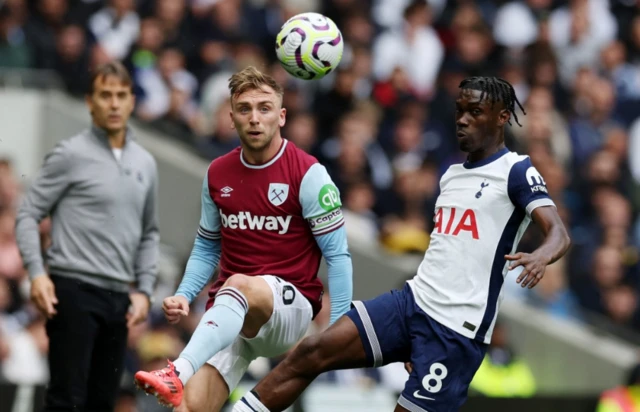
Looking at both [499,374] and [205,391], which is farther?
[499,374]

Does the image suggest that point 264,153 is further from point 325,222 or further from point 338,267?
point 338,267

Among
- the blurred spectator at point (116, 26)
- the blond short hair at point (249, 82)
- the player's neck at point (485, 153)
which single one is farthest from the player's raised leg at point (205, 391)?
the blurred spectator at point (116, 26)

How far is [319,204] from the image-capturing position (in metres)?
7.72

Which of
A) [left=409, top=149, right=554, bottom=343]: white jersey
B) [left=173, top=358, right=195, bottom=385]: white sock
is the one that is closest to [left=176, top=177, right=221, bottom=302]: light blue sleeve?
[left=173, top=358, right=195, bottom=385]: white sock

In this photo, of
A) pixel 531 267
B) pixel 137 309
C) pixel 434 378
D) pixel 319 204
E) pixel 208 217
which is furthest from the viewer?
pixel 137 309

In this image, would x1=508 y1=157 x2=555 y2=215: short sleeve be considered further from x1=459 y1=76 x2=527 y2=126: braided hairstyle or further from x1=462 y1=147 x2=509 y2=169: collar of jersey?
x1=459 y1=76 x2=527 y2=126: braided hairstyle

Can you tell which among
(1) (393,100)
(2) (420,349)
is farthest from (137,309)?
(1) (393,100)

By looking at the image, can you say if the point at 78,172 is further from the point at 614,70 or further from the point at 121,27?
the point at 614,70

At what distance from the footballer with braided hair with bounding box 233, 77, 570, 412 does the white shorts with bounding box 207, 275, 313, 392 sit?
0.21 meters

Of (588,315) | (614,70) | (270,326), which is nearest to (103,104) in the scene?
(270,326)

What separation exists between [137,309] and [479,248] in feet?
8.64

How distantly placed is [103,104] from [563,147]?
7889 mm

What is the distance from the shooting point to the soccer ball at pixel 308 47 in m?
8.20

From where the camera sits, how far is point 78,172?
28.7ft
